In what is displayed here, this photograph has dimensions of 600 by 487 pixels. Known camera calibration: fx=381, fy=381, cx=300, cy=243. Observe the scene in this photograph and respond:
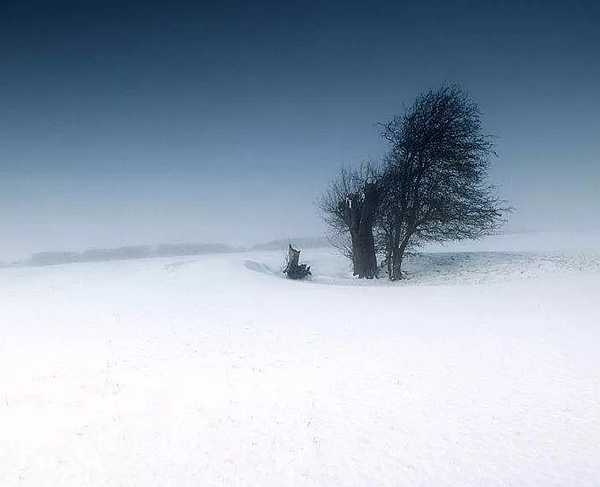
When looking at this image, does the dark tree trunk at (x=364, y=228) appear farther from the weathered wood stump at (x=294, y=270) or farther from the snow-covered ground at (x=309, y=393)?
the snow-covered ground at (x=309, y=393)

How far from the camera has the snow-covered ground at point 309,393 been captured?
16.6 feet

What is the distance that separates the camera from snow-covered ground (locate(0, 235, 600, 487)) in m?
5.07

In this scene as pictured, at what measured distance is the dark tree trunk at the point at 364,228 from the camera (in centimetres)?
2505

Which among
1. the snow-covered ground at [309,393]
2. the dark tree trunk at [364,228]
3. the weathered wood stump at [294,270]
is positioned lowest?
the snow-covered ground at [309,393]

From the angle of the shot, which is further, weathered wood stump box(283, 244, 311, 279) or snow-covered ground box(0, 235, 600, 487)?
weathered wood stump box(283, 244, 311, 279)

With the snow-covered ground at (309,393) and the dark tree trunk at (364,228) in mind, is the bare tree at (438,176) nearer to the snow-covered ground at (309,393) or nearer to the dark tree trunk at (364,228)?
the dark tree trunk at (364,228)

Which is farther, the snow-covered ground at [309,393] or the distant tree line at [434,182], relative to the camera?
the distant tree line at [434,182]

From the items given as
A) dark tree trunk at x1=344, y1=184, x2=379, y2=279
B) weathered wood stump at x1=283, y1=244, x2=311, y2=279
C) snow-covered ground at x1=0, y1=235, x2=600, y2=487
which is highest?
dark tree trunk at x1=344, y1=184, x2=379, y2=279

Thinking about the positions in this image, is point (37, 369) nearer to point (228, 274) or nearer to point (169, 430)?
point (169, 430)

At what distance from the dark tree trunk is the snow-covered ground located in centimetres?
1017

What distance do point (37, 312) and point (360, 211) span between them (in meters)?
18.7

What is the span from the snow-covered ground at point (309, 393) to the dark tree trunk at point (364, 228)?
1017 centimetres

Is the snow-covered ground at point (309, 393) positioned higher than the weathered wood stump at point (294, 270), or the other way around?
the weathered wood stump at point (294, 270)

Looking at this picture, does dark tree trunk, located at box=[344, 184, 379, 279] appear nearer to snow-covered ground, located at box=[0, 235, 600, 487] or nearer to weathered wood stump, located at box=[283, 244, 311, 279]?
weathered wood stump, located at box=[283, 244, 311, 279]
